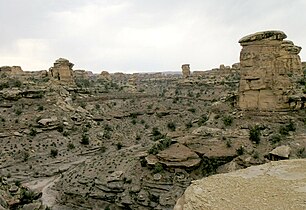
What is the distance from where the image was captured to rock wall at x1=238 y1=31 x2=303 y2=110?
23172mm

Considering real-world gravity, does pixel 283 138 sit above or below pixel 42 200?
above

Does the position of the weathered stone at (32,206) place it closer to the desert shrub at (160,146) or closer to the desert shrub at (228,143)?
the desert shrub at (160,146)

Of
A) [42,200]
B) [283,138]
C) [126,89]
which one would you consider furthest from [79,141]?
[126,89]

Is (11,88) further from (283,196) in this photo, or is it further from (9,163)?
(283,196)

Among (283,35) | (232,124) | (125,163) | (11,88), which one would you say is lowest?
(125,163)

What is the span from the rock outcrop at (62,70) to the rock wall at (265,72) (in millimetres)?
26187

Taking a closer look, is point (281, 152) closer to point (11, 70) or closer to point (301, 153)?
point (301, 153)

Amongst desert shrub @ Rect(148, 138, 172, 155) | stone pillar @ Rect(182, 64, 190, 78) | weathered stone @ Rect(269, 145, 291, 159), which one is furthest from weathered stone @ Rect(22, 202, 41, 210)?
stone pillar @ Rect(182, 64, 190, 78)

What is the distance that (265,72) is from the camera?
926 inches

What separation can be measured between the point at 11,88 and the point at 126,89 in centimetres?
2052

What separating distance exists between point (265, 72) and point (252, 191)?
1641 cm

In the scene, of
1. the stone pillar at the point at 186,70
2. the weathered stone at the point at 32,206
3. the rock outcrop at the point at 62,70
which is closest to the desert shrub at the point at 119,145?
the weathered stone at the point at 32,206

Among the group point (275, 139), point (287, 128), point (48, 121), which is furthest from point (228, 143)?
point (48, 121)

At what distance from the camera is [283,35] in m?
23.1
